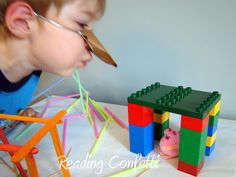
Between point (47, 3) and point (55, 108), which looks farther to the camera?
point (55, 108)

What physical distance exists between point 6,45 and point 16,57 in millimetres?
34

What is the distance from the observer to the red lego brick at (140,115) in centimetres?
50

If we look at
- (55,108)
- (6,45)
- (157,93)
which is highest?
(6,45)

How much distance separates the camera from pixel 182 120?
0.45 m

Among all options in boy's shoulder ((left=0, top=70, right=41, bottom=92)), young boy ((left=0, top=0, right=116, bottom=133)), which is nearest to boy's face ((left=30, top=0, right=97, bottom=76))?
young boy ((left=0, top=0, right=116, bottom=133))

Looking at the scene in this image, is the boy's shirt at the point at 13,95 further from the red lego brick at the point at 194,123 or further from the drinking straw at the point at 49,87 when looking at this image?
the red lego brick at the point at 194,123

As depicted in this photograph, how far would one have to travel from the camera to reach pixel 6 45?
506mm

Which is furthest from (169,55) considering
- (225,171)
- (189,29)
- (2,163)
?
(2,163)

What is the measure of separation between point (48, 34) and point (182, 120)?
30cm

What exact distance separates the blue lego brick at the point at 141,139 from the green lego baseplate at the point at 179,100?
0.20ft

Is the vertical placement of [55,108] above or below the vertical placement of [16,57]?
below

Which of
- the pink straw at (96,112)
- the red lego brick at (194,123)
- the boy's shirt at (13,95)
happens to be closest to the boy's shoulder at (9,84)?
the boy's shirt at (13,95)

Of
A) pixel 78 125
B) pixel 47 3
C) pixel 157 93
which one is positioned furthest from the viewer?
pixel 78 125

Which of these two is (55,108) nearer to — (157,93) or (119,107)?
(119,107)
